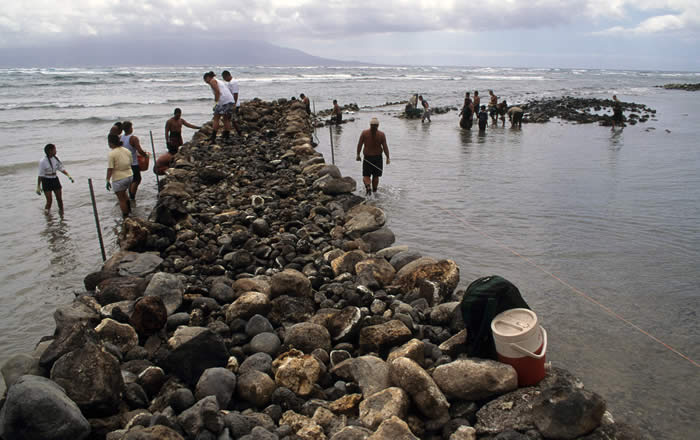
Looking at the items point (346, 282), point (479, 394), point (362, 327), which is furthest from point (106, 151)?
point (479, 394)

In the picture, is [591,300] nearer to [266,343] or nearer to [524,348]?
[524,348]

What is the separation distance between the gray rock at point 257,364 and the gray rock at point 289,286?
118cm

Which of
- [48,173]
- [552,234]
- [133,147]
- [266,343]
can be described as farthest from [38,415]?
[133,147]

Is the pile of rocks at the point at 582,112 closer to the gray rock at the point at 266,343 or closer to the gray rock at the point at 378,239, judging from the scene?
the gray rock at the point at 378,239

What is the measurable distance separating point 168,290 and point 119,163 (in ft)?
15.5

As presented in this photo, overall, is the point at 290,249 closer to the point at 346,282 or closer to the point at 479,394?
the point at 346,282

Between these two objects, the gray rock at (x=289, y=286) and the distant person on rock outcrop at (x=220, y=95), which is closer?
the gray rock at (x=289, y=286)

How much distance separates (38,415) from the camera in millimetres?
3041

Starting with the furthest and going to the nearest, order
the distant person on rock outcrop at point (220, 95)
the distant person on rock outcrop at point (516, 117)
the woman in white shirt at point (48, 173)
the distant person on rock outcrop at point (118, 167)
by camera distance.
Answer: the distant person on rock outcrop at point (516, 117) → the distant person on rock outcrop at point (220, 95) → the woman in white shirt at point (48, 173) → the distant person on rock outcrop at point (118, 167)

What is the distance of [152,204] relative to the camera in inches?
420

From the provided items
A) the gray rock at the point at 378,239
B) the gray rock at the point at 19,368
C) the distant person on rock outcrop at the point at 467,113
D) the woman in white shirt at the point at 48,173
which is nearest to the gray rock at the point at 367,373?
the gray rock at the point at 19,368

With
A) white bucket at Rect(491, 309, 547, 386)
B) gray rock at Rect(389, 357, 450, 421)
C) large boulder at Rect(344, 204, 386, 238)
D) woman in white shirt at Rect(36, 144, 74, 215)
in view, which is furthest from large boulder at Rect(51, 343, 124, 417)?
woman in white shirt at Rect(36, 144, 74, 215)

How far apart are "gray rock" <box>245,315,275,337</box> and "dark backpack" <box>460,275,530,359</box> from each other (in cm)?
181

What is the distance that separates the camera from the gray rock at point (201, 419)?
3.15 meters
